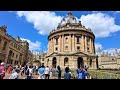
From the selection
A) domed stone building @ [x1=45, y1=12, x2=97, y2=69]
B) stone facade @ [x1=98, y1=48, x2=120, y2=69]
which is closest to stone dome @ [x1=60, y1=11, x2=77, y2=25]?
domed stone building @ [x1=45, y1=12, x2=97, y2=69]

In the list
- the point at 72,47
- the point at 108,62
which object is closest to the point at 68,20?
the point at 72,47

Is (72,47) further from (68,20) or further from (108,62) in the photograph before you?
(108,62)

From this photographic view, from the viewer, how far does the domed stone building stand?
151 ft

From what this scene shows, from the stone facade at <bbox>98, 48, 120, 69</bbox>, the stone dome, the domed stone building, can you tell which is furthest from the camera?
the stone facade at <bbox>98, 48, 120, 69</bbox>

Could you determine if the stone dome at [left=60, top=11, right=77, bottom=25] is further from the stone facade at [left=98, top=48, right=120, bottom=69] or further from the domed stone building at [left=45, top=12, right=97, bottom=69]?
the stone facade at [left=98, top=48, right=120, bottom=69]

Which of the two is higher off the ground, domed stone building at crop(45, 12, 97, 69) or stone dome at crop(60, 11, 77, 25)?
stone dome at crop(60, 11, 77, 25)

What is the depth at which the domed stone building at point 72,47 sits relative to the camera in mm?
46031

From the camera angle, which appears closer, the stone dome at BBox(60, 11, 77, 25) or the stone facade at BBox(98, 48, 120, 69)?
the stone dome at BBox(60, 11, 77, 25)

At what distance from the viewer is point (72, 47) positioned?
4812 cm

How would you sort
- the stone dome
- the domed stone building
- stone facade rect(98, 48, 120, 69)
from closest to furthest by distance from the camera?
the domed stone building → the stone dome → stone facade rect(98, 48, 120, 69)

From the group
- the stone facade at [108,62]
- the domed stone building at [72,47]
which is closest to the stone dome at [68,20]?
the domed stone building at [72,47]

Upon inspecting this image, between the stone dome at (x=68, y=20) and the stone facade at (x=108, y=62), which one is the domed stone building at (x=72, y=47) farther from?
the stone facade at (x=108, y=62)


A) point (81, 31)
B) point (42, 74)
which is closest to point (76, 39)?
point (81, 31)
